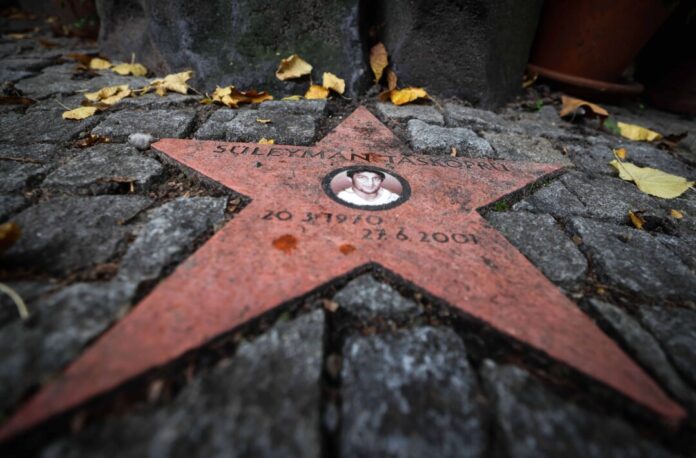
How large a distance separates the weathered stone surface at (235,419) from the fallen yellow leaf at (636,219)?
120 cm

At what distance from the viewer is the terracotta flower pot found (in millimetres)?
2219

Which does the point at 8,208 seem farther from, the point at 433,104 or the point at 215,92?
the point at 433,104

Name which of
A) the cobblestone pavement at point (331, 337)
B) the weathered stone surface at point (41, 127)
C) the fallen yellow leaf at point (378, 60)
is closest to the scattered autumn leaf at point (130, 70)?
the weathered stone surface at point (41, 127)

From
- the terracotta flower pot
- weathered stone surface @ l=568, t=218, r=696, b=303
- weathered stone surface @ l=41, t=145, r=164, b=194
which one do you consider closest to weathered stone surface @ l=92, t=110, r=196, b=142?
weathered stone surface @ l=41, t=145, r=164, b=194

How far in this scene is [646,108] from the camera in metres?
2.80

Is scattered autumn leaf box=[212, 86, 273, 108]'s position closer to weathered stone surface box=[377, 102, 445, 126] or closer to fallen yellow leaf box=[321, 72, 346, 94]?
fallen yellow leaf box=[321, 72, 346, 94]

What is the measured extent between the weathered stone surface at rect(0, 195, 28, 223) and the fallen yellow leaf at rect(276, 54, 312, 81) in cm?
138

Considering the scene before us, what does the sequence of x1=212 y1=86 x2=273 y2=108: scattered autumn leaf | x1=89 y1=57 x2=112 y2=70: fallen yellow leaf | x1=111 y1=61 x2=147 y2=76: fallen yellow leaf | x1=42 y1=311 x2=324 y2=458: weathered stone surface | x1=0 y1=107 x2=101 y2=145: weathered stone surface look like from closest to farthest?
1. x1=42 y1=311 x2=324 y2=458: weathered stone surface
2. x1=0 y1=107 x2=101 y2=145: weathered stone surface
3. x1=212 y1=86 x2=273 y2=108: scattered autumn leaf
4. x1=111 y1=61 x2=147 y2=76: fallen yellow leaf
5. x1=89 y1=57 x2=112 y2=70: fallen yellow leaf

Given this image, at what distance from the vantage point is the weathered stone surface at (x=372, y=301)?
2.68 ft

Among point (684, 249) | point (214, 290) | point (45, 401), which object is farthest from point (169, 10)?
point (684, 249)

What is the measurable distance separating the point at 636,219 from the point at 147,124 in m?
1.91

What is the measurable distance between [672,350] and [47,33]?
5165 millimetres

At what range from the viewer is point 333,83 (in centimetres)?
204

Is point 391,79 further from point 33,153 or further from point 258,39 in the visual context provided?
point 33,153
